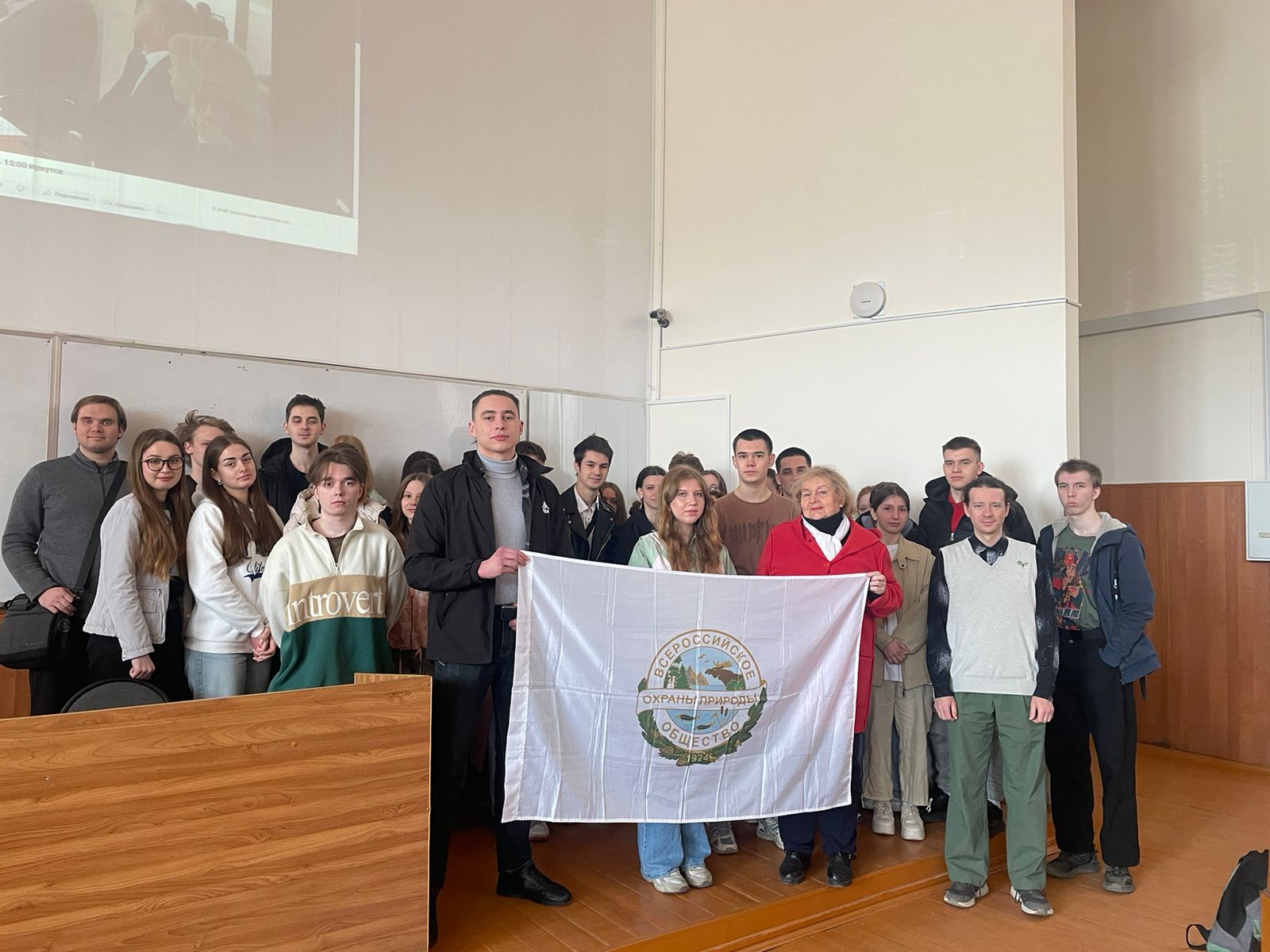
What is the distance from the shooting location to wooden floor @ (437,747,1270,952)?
275 cm

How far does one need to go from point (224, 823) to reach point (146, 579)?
46.5 inches

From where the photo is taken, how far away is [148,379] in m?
4.35

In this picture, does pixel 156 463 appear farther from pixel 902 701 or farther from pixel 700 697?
pixel 902 701

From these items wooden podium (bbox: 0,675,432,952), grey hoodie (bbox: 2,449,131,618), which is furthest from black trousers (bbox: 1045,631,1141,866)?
grey hoodie (bbox: 2,449,131,618)

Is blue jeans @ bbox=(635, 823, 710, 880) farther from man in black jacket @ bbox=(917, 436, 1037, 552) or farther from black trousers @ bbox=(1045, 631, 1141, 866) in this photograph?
man in black jacket @ bbox=(917, 436, 1037, 552)

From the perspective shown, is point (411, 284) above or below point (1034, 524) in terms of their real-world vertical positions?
above

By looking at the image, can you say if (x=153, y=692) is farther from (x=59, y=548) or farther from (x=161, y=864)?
(x=59, y=548)

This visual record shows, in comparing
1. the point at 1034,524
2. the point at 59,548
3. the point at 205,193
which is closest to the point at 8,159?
the point at 205,193

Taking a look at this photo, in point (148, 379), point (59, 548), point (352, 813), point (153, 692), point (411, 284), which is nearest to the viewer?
point (352, 813)

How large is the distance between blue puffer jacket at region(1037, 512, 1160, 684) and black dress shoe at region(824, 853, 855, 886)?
1256 mm

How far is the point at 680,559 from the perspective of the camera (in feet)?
10.3

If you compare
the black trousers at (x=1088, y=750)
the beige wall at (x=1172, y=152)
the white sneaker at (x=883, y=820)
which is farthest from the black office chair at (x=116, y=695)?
the beige wall at (x=1172, y=152)

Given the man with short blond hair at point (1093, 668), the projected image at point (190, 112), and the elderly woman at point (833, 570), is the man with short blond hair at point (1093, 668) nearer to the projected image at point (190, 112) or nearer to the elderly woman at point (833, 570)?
the elderly woman at point (833, 570)

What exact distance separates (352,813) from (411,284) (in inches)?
143
